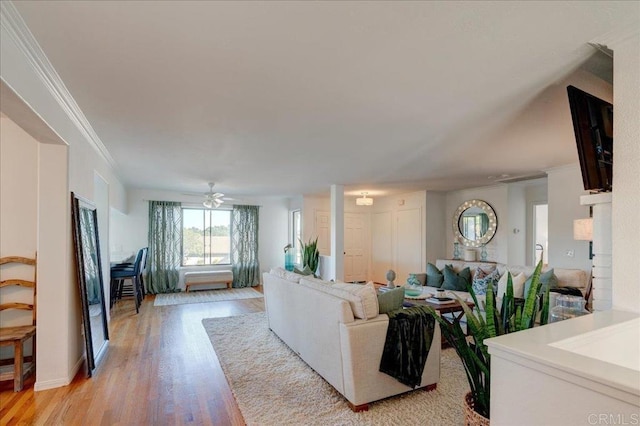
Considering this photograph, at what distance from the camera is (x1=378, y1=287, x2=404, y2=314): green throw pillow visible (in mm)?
2758

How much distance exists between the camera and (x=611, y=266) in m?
1.82

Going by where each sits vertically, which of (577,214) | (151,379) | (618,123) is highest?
(618,123)

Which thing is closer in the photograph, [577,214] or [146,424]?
[146,424]

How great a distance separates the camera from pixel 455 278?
18.5 ft

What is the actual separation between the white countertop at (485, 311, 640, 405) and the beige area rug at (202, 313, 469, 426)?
4.12 feet

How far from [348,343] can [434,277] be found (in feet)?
13.1

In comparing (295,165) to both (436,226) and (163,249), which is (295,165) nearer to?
(436,226)

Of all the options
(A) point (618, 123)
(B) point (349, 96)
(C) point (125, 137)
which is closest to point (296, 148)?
(B) point (349, 96)

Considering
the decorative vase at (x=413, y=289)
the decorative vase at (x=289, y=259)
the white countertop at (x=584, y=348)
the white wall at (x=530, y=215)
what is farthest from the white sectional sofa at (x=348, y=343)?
the decorative vase at (x=289, y=259)

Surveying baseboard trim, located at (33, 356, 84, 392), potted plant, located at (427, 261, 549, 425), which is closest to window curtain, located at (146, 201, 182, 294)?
baseboard trim, located at (33, 356, 84, 392)

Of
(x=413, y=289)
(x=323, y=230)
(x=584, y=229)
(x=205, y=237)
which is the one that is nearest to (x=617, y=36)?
(x=584, y=229)

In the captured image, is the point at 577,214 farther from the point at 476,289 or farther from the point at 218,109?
the point at 218,109

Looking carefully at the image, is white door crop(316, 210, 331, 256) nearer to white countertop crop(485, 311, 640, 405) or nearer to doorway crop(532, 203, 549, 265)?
doorway crop(532, 203, 549, 265)

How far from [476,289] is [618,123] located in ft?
12.7
